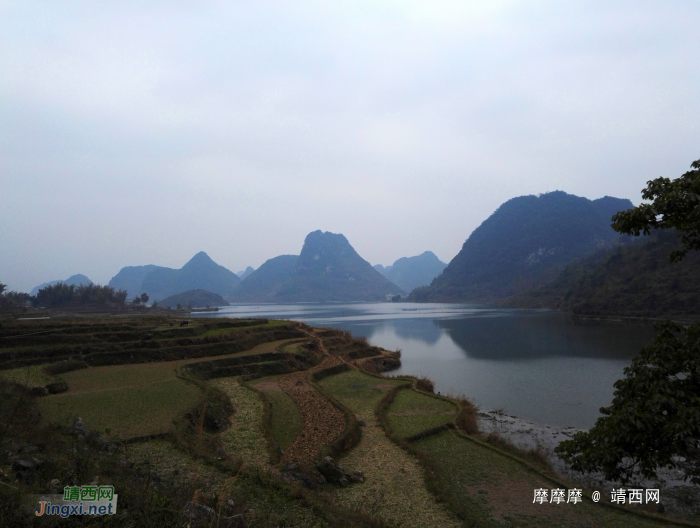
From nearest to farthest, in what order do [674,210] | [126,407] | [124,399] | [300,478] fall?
[674,210]
[300,478]
[126,407]
[124,399]

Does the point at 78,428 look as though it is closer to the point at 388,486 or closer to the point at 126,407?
the point at 126,407

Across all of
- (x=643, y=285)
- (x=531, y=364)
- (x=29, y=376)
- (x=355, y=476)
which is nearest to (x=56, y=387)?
(x=29, y=376)

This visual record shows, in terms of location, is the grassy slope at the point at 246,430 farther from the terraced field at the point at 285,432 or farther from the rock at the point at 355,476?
the rock at the point at 355,476

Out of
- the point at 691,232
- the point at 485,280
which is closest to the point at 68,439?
the point at 691,232

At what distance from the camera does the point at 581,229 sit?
19350 centimetres

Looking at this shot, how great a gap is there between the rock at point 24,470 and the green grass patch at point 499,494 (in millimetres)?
8289


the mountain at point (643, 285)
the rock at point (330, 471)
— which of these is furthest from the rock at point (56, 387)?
the mountain at point (643, 285)

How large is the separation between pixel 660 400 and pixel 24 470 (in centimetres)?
862

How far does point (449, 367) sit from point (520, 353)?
10.5m

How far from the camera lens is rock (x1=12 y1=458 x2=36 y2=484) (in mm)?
5699

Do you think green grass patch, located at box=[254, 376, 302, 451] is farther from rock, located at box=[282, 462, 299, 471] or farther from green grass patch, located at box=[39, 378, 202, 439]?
green grass patch, located at box=[39, 378, 202, 439]

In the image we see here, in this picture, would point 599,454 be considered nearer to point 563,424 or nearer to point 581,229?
point 563,424

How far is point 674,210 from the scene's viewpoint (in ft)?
15.4

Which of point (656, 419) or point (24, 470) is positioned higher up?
point (656, 419)
